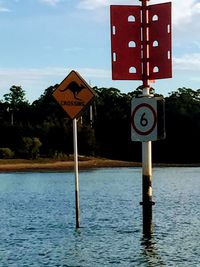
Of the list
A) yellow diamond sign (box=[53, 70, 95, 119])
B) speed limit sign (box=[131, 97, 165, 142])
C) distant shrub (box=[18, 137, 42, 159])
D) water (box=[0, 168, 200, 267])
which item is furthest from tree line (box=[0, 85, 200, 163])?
speed limit sign (box=[131, 97, 165, 142])

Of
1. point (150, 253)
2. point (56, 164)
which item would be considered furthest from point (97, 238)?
point (56, 164)

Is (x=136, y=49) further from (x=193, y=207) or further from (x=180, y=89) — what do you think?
(x=180, y=89)

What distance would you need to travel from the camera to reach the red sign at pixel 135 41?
14883 mm

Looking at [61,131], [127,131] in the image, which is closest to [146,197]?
[61,131]

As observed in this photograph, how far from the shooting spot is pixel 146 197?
15.5 metres

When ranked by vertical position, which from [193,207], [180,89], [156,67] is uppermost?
[180,89]

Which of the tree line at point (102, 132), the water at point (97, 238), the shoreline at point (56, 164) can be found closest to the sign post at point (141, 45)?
the water at point (97, 238)

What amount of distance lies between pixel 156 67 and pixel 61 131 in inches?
4413

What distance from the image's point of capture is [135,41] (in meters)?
15.1

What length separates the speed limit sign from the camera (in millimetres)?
14555

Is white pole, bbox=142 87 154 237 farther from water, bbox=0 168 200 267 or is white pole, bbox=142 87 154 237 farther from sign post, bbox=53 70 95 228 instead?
sign post, bbox=53 70 95 228

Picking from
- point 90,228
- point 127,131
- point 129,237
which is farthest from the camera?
point 127,131

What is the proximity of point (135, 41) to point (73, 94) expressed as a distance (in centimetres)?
313

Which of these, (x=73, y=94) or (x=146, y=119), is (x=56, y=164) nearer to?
(x=73, y=94)
